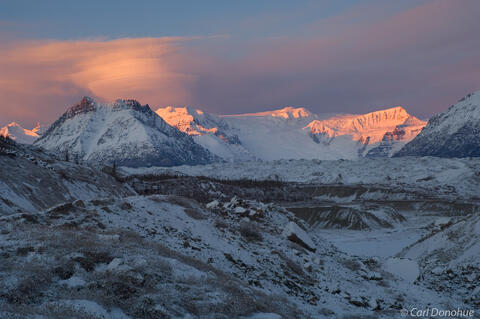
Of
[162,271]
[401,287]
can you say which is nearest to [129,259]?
[162,271]

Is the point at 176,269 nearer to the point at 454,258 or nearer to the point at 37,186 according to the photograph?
the point at 454,258

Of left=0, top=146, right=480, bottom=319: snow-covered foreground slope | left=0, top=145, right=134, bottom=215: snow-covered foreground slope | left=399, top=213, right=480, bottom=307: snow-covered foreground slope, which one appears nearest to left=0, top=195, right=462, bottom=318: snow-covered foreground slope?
left=0, top=146, right=480, bottom=319: snow-covered foreground slope

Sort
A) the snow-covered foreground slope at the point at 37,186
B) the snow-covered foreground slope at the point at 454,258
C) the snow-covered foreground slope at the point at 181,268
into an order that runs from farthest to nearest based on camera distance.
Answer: the snow-covered foreground slope at the point at 37,186 → the snow-covered foreground slope at the point at 454,258 → the snow-covered foreground slope at the point at 181,268

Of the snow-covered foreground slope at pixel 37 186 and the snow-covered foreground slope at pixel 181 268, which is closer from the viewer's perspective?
the snow-covered foreground slope at pixel 181 268

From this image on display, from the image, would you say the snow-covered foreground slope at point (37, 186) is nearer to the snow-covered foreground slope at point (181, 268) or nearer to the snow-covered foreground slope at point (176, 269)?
the snow-covered foreground slope at point (181, 268)

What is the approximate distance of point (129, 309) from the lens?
16.1 m

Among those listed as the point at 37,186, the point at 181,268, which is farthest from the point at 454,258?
the point at 37,186

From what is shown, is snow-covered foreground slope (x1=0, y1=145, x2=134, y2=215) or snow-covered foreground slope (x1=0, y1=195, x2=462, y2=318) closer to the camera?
snow-covered foreground slope (x1=0, y1=195, x2=462, y2=318)

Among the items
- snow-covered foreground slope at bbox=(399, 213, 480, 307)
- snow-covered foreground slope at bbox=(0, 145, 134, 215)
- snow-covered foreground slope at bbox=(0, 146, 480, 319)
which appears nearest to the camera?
snow-covered foreground slope at bbox=(0, 146, 480, 319)

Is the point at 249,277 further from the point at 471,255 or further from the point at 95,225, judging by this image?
the point at 471,255

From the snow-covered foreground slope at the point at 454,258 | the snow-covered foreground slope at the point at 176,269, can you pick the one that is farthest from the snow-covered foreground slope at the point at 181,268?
the snow-covered foreground slope at the point at 454,258

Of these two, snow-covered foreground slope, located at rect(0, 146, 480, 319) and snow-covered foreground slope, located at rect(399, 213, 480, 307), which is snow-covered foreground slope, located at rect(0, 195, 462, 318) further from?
snow-covered foreground slope, located at rect(399, 213, 480, 307)

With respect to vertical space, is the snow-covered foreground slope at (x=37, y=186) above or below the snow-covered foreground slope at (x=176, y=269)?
above

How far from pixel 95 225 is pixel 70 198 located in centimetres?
4187
